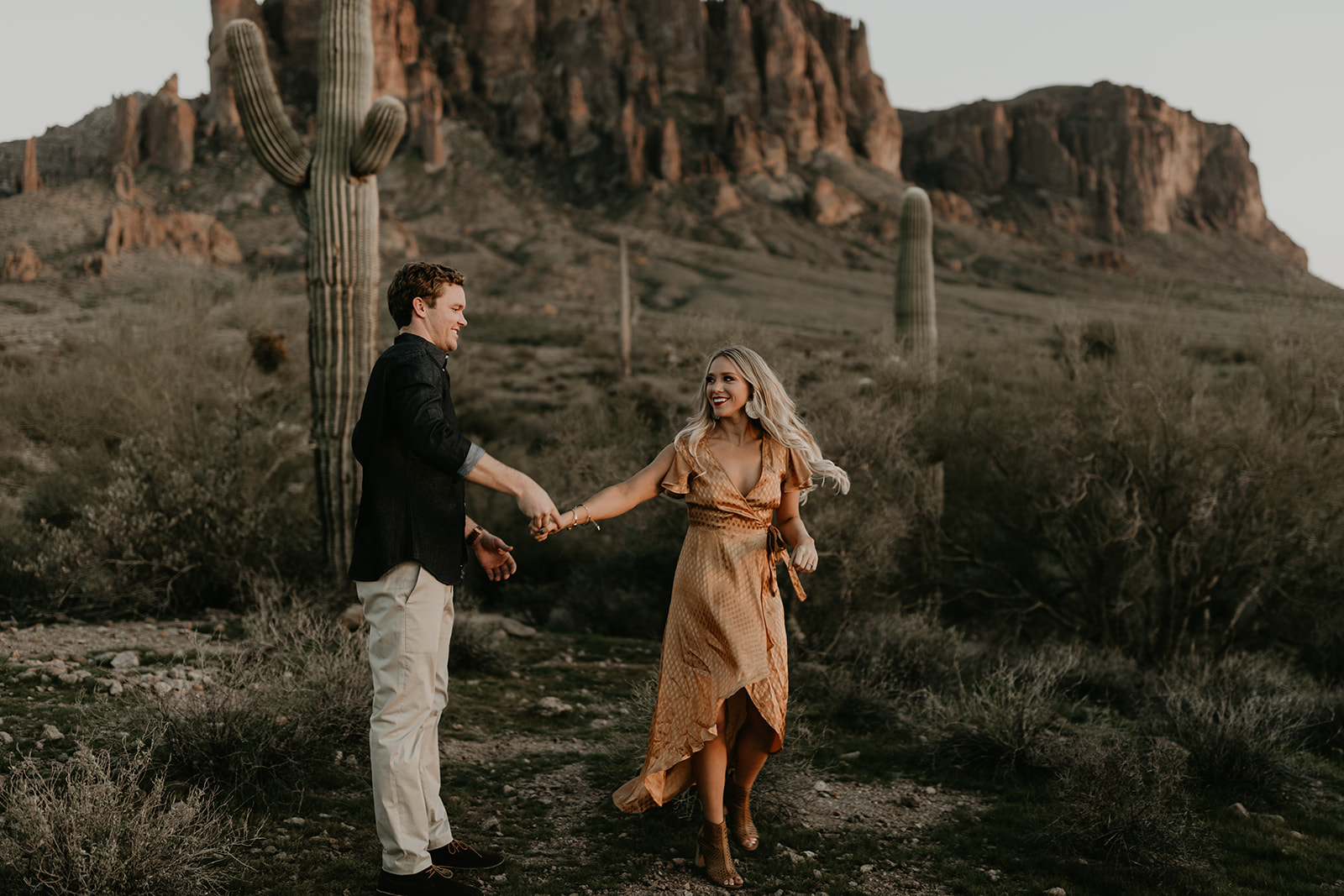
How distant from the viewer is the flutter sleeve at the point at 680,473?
11.8 feet

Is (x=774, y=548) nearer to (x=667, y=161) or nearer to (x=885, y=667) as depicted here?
(x=885, y=667)

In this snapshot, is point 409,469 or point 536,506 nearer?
point 409,469

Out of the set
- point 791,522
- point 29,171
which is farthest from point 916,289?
point 29,171

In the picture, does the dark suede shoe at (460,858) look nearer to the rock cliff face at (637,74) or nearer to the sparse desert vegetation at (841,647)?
the sparse desert vegetation at (841,647)

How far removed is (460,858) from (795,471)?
188 cm

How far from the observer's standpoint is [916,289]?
46.3 feet

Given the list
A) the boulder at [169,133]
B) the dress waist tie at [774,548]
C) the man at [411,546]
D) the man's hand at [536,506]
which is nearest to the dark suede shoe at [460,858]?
the man at [411,546]

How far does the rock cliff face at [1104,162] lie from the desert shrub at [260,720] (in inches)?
4194

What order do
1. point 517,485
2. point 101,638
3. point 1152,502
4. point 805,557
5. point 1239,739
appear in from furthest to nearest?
point 1152,502 → point 101,638 → point 1239,739 → point 805,557 → point 517,485

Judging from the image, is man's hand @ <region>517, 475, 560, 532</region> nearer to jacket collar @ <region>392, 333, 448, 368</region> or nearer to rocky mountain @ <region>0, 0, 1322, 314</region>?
jacket collar @ <region>392, 333, 448, 368</region>

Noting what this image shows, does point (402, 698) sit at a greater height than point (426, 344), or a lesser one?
lesser

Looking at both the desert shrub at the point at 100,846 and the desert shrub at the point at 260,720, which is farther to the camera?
the desert shrub at the point at 260,720

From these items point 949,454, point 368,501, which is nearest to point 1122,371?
point 949,454

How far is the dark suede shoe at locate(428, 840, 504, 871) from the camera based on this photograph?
326 cm
